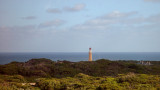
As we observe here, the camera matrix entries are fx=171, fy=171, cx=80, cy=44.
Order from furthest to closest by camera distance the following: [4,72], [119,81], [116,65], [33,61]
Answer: [33,61]
[116,65]
[4,72]
[119,81]

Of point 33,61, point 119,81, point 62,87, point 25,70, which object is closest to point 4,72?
point 25,70

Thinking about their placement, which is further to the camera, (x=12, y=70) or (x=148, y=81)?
(x=12, y=70)

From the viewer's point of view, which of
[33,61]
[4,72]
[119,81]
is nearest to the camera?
[119,81]

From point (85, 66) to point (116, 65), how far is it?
5.32 meters

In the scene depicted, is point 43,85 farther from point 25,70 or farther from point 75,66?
point 75,66

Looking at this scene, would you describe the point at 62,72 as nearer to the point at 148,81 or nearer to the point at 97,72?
the point at 97,72

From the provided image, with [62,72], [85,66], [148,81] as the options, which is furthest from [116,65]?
[148,81]

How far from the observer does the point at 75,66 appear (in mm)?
25469

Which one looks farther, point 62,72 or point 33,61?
point 33,61

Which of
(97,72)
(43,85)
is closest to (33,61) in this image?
(97,72)

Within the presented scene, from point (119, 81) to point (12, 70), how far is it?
1515cm

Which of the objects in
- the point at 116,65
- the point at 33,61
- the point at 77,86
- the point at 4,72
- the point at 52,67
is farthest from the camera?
the point at 33,61

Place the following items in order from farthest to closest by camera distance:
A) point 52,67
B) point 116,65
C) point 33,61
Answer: point 33,61 → point 116,65 → point 52,67

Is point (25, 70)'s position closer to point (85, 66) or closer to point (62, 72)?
point (62, 72)
